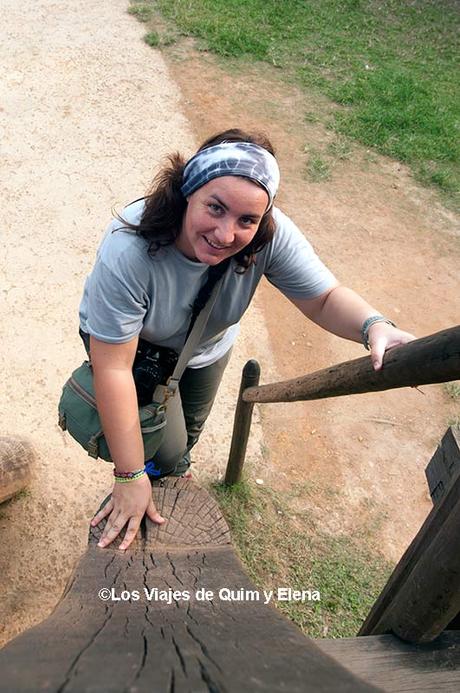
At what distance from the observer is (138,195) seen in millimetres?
5430

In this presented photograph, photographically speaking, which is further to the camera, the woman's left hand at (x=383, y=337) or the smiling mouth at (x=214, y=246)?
→ the smiling mouth at (x=214, y=246)

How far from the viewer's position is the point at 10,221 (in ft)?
16.0

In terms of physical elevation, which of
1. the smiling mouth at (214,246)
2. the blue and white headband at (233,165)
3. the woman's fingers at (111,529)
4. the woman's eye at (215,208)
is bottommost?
the woman's fingers at (111,529)

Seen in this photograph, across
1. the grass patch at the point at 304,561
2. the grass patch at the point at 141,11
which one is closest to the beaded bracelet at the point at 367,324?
the grass patch at the point at 304,561

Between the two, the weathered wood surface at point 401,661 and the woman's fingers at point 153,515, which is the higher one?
the weathered wood surface at point 401,661

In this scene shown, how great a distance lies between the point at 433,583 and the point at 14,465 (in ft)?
7.14

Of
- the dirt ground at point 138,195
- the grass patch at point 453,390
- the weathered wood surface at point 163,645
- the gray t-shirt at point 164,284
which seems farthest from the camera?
the grass patch at point 453,390

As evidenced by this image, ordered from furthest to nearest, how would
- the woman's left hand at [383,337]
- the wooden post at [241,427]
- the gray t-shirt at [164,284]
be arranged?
1. the wooden post at [241,427]
2. the gray t-shirt at [164,284]
3. the woman's left hand at [383,337]

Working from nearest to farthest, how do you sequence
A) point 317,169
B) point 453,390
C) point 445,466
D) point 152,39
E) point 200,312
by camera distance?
point 445,466
point 200,312
point 453,390
point 317,169
point 152,39

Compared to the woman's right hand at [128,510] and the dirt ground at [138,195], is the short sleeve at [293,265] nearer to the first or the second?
the woman's right hand at [128,510]

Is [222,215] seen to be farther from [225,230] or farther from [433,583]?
[433,583]

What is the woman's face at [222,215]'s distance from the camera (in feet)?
5.78

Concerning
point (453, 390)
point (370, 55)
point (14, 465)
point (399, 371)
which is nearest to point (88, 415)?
point (399, 371)

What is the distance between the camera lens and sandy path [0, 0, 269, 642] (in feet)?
10.3
